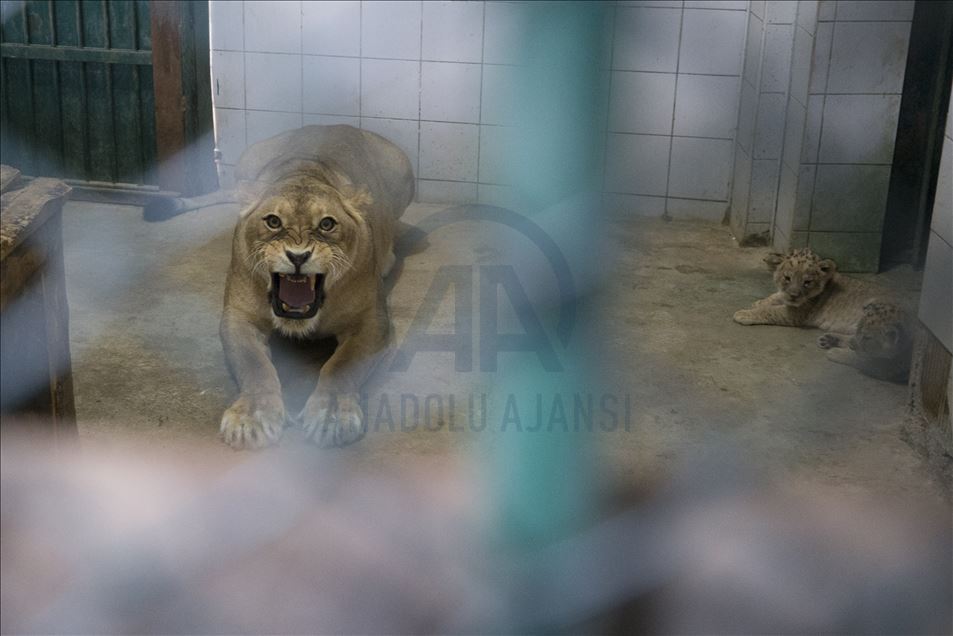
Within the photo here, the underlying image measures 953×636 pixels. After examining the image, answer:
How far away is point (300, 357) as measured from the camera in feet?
14.4

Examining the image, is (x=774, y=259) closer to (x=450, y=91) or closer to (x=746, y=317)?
(x=746, y=317)

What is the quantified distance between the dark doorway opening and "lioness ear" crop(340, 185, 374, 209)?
266 centimetres

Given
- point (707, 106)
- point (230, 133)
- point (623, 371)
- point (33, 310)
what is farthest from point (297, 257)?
point (707, 106)

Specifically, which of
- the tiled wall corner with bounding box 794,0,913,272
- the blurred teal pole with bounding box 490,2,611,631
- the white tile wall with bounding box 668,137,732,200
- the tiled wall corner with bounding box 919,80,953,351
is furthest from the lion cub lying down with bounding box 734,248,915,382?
the white tile wall with bounding box 668,137,732,200

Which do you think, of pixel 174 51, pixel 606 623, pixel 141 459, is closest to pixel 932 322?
pixel 606 623

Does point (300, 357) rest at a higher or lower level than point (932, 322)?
lower

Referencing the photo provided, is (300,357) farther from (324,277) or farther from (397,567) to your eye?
(397,567)

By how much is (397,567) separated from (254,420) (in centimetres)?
89

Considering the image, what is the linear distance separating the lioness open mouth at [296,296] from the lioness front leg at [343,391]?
0.19 metres

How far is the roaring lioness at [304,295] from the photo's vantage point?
3773 millimetres

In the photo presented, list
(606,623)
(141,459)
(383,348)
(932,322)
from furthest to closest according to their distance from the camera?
(383,348), (932,322), (141,459), (606,623)

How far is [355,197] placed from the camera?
4324mm

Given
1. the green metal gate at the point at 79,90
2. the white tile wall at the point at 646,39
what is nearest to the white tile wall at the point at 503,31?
the white tile wall at the point at 646,39

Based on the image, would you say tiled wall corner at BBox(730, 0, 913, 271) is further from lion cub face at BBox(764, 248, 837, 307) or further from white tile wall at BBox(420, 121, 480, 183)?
white tile wall at BBox(420, 121, 480, 183)
